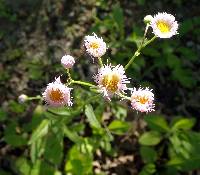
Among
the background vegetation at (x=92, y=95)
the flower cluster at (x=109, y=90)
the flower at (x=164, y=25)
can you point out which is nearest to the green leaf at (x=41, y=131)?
the background vegetation at (x=92, y=95)

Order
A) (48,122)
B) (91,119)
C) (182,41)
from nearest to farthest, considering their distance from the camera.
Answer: (91,119) → (48,122) → (182,41)

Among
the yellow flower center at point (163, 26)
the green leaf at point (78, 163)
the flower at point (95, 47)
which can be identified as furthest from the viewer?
the green leaf at point (78, 163)

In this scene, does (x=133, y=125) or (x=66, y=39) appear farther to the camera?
(x=66, y=39)

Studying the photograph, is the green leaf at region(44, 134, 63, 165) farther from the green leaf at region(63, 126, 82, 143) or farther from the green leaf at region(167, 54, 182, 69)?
the green leaf at region(167, 54, 182, 69)

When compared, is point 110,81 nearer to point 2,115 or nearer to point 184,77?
point 2,115

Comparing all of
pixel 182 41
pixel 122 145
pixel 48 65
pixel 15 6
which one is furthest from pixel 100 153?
pixel 15 6

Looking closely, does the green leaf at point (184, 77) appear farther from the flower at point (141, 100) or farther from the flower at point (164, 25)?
the flower at point (141, 100)

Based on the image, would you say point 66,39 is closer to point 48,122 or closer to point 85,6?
point 85,6
